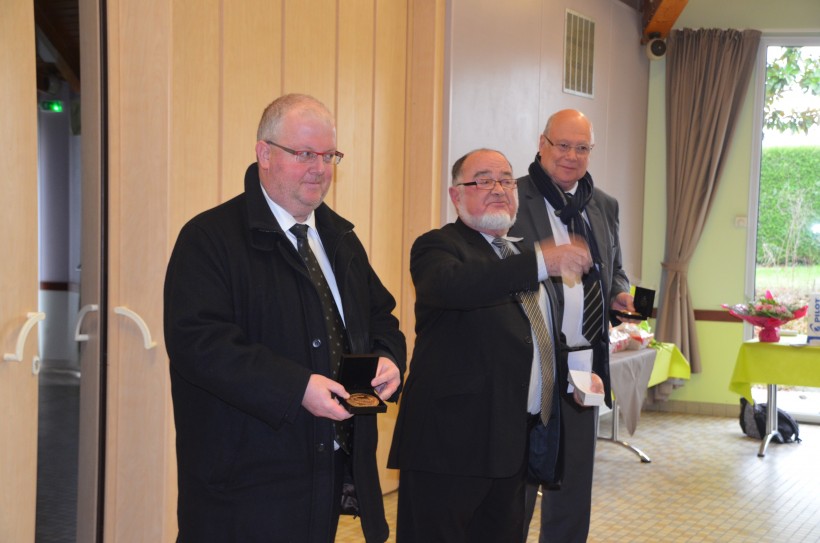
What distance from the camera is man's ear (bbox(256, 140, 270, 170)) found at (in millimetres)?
2107

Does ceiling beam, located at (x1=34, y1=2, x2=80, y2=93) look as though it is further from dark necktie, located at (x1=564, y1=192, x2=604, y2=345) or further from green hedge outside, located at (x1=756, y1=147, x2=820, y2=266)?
green hedge outside, located at (x1=756, y1=147, x2=820, y2=266)

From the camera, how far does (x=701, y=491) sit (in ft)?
17.5

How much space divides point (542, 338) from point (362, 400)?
103 cm

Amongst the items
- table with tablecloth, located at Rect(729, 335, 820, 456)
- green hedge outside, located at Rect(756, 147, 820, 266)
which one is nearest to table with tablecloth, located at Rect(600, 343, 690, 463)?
table with tablecloth, located at Rect(729, 335, 820, 456)

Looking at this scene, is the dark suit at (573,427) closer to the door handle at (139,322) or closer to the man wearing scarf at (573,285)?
the man wearing scarf at (573,285)

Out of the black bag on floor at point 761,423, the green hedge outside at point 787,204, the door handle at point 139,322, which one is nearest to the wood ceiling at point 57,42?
the door handle at point 139,322

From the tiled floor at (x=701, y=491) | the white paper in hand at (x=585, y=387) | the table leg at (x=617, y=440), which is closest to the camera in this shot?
the white paper in hand at (x=585, y=387)

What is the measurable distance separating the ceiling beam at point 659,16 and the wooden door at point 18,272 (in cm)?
540

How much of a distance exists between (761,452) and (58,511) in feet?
15.6

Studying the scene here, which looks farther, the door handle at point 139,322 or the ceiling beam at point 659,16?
the ceiling beam at point 659,16

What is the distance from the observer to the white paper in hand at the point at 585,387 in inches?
111

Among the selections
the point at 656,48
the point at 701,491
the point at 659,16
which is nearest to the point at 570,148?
the point at 701,491

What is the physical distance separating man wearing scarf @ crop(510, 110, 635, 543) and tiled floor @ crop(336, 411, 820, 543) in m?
1.22

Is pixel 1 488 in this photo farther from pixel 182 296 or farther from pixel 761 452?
pixel 761 452
